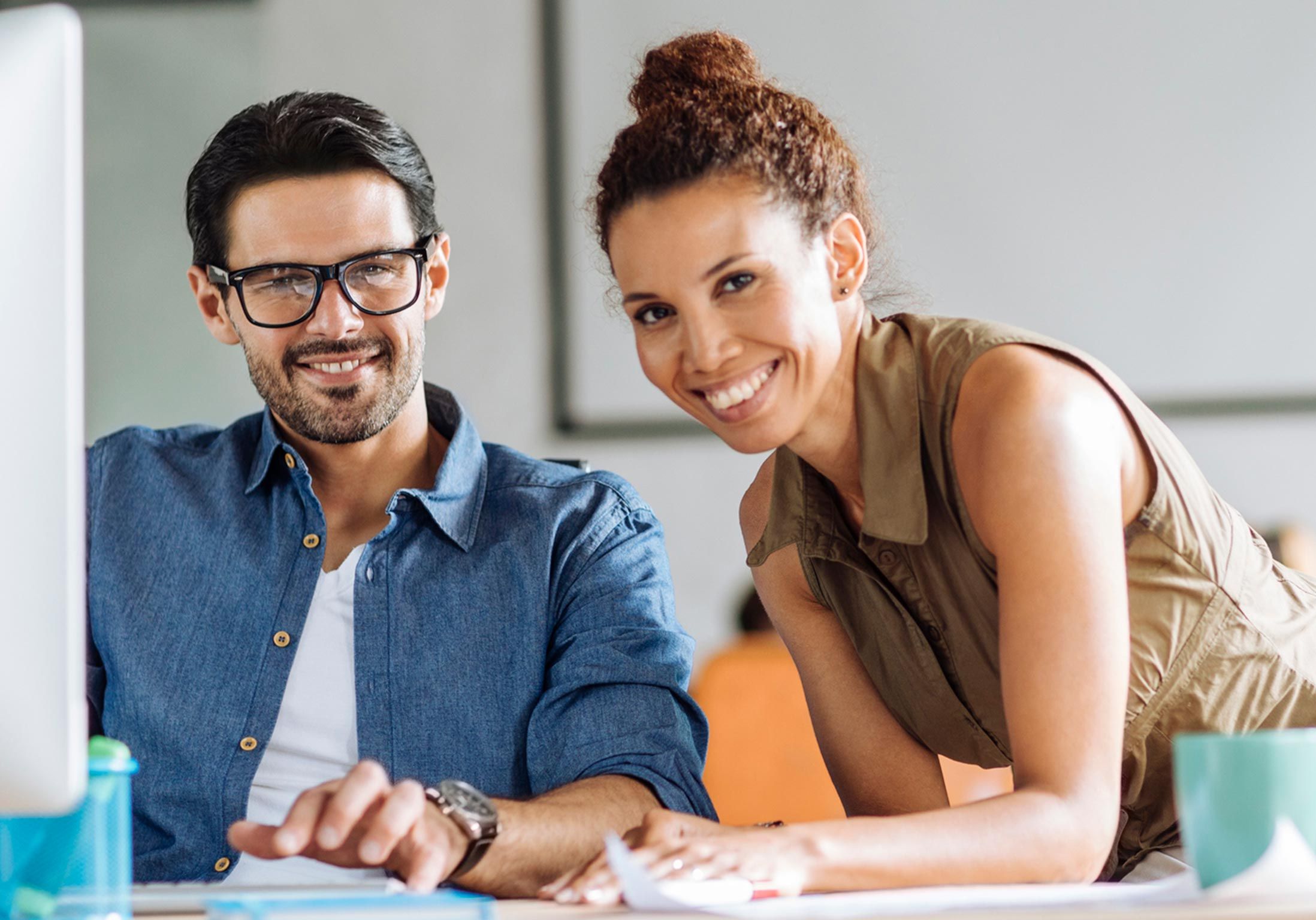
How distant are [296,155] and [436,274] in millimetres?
208

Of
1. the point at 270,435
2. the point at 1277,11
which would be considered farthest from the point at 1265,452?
the point at 270,435

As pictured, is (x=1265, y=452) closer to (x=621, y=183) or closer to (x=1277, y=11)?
(x=1277, y=11)

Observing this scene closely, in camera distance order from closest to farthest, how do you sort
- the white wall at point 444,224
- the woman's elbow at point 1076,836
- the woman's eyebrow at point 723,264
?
the woman's elbow at point 1076,836 → the woman's eyebrow at point 723,264 → the white wall at point 444,224

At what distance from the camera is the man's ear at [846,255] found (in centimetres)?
115

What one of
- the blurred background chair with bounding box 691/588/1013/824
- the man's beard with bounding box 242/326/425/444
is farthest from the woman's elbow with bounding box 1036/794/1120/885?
the blurred background chair with bounding box 691/588/1013/824

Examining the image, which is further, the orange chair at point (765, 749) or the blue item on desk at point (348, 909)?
the orange chair at point (765, 749)

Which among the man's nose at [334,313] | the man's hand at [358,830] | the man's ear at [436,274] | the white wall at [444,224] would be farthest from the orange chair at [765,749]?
the man's hand at [358,830]

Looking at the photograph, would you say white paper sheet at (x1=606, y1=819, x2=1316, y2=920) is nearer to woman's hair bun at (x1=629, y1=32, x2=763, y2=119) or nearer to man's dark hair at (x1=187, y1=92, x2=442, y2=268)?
woman's hair bun at (x1=629, y1=32, x2=763, y2=119)

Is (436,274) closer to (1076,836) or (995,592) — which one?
(995,592)

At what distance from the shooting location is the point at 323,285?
1444 mm

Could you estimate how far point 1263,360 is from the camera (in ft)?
9.41

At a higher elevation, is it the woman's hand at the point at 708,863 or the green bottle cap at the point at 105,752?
the green bottle cap at the point at 105,752

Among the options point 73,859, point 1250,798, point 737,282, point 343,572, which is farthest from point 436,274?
point 1250,798

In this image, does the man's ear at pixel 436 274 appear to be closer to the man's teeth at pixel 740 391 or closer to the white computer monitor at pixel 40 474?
the man's teeth at pixel 740 391
